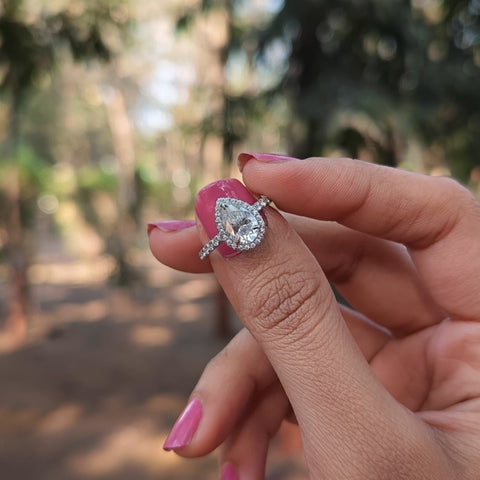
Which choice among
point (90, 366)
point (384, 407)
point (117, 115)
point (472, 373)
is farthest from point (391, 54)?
point (117, 115)

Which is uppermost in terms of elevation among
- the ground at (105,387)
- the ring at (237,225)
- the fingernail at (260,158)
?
the fingernail at (260,158)

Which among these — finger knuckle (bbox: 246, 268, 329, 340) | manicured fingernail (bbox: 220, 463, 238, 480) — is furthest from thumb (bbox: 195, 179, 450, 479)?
manicured fingernail (bbox: 220, 463, 238, 480)

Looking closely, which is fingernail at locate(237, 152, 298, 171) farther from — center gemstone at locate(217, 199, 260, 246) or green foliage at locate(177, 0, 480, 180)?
green foliage at locate(177, 0, 480, 180)

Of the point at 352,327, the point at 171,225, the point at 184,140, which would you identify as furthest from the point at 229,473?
the point at 184,140

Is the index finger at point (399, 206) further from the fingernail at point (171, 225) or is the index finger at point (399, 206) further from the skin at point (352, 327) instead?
the fingernail at point (171, 225)

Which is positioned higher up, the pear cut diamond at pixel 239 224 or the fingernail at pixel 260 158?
the fingernail at pixel 260 158

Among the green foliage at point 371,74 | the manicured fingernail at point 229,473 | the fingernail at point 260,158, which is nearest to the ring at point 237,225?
the fingernail at point 260,158

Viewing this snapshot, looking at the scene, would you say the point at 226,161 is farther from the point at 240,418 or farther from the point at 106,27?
the point at 240,418
